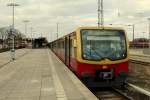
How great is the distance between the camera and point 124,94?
17.0m

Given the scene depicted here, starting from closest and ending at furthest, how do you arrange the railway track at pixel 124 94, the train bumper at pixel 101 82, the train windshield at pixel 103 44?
the railway track at pixel 124 94
the train bumper at pixel 101 82
the train windshield at pixel 103 44

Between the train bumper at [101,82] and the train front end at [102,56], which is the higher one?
the train front end at [102,56]

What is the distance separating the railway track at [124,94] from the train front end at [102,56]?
1.58ft

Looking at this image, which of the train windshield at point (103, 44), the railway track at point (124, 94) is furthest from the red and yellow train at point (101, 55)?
the railway track at point (124, 94)

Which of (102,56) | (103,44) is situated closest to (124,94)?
(102,56)

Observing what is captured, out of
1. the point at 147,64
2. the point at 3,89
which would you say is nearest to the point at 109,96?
the point at 3,89

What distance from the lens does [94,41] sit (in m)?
18.2

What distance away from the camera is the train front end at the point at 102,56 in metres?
17.5

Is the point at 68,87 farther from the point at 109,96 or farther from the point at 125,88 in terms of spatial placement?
the point at 125,88

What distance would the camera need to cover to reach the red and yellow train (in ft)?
57.6

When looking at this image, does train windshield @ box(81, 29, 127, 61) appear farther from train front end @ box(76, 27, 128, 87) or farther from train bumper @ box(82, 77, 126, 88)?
train bumper @ box(82, 77, 126, 88)

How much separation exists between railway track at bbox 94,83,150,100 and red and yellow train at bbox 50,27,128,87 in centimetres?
48

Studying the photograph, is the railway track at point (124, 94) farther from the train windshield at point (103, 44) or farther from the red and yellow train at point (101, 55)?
the train windshield at point (103, 44)

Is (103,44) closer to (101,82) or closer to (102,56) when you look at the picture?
(102,56)
